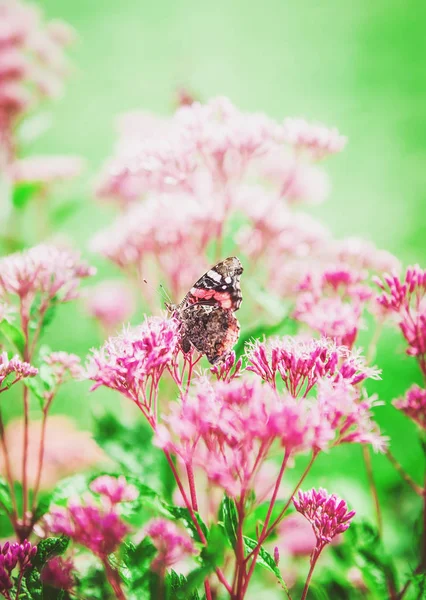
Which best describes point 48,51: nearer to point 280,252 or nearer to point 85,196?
point 85,196

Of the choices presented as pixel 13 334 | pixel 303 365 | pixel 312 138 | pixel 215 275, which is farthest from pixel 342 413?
pixel 312 138

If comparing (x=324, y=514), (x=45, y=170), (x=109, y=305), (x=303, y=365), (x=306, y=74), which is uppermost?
(x=306, y=74)

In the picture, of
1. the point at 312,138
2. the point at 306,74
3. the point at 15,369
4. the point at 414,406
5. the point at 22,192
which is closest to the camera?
the point at 15,369

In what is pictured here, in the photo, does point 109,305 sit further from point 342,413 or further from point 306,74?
point 306,74

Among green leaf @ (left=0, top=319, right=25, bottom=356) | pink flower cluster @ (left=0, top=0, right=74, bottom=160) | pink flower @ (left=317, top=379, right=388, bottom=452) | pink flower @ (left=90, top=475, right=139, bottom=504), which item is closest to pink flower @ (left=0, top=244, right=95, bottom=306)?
green leaf @ (left=0, top=319, right=25, bottom=356)

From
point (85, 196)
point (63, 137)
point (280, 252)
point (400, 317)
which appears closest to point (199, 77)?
A: point (63, 137)

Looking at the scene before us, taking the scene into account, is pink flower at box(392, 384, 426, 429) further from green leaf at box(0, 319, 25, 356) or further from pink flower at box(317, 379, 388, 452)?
green leaf at box(0, 319, 25, 356)
